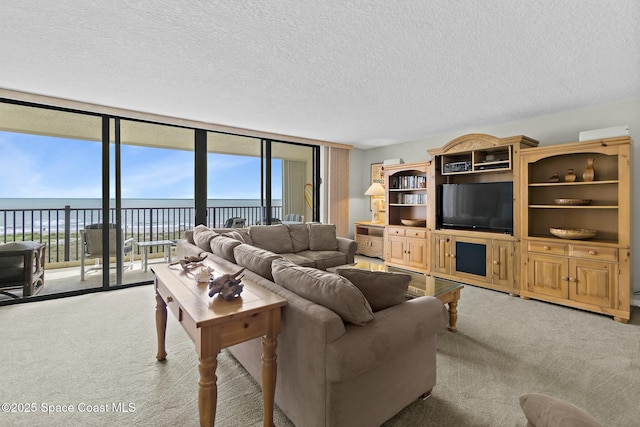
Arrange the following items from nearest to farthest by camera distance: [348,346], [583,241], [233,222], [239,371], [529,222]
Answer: [348,346] < [239,371] < [583,241] < [529,222] < [233,222]

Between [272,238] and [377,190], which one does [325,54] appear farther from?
[377,190]

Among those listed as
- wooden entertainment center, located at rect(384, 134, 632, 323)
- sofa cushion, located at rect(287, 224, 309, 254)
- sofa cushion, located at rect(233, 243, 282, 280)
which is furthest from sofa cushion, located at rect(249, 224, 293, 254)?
wooden entertainment center, located at rect(384, 134, 632, 323)

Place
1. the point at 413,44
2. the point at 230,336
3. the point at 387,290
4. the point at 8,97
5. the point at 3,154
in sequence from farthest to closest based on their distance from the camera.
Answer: the point at 3,154 → the point at 8,97 → the point at 413,44 → the point at 387,290 → the point at 230,336

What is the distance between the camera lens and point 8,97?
312cm

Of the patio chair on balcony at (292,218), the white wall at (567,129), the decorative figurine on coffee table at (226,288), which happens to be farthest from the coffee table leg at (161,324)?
the white wall at (567,129)

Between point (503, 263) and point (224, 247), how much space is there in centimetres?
351

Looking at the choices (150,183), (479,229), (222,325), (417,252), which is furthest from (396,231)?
(150,183)

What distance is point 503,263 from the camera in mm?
3932

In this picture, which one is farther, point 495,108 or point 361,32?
point 495,108

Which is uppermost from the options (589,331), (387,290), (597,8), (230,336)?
(597,8)

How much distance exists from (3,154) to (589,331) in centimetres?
711

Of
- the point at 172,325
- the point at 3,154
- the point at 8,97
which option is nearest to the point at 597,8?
the point at 172,325

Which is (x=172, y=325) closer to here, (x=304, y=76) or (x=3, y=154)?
(x=304, y=76)

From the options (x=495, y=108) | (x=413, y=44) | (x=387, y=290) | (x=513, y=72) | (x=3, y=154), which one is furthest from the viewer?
(x=3, y=154)
